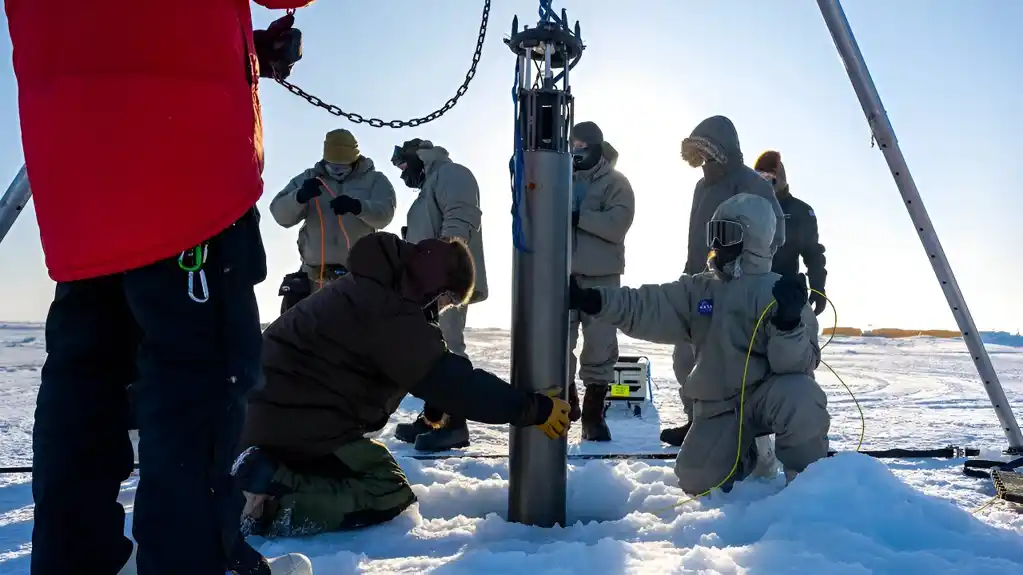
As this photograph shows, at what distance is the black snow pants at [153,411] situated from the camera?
1231 millimetres

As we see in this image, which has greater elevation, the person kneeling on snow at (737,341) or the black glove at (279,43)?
the black glove at (279,43)

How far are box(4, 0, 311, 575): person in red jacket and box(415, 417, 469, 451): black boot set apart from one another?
2404mm

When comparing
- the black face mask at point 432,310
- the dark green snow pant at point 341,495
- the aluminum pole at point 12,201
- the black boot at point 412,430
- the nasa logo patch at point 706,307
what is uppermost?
the aluminum pole at point 12,201

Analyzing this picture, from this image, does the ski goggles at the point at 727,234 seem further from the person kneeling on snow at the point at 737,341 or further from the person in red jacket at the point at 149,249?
the person in red jacket at the point at 149,249

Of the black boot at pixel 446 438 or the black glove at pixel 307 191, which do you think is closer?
the black boot at pixel 446 438

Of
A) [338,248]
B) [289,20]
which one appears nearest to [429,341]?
[289,20]

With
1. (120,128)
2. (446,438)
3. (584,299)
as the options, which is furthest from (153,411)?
(446,438)

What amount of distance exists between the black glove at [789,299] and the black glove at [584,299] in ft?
2.08

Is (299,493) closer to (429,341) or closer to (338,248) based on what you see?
(429,341)

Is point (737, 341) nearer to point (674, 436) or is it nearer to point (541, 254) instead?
point (541, 254)

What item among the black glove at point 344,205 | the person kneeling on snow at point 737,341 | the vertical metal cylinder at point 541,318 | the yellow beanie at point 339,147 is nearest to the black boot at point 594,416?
the person kneeling on snow at point 737,341

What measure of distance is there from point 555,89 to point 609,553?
1.36 metres

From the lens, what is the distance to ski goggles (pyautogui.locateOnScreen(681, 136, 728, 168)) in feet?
13.5

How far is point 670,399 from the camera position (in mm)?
6402
